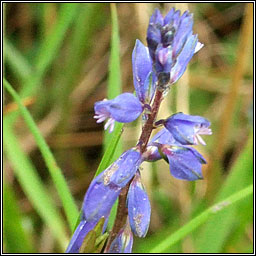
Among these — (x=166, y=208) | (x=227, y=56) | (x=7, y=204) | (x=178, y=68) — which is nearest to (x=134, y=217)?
(x=178, y=68)

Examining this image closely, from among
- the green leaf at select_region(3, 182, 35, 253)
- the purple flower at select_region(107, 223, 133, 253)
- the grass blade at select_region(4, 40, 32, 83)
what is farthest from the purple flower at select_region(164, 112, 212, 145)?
the grass blade at select_region(4, 40, 32, 83)

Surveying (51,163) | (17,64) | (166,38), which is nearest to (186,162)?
(166,38)

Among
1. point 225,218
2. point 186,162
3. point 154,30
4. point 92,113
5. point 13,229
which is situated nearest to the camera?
point 154,30

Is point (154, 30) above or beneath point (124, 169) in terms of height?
above

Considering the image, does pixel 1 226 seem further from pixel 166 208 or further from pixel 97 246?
pixel 166 208

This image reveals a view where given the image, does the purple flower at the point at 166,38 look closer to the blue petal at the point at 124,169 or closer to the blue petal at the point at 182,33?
the blue petal at the point at 182,33

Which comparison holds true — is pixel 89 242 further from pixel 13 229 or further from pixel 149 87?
pixel 13 229
